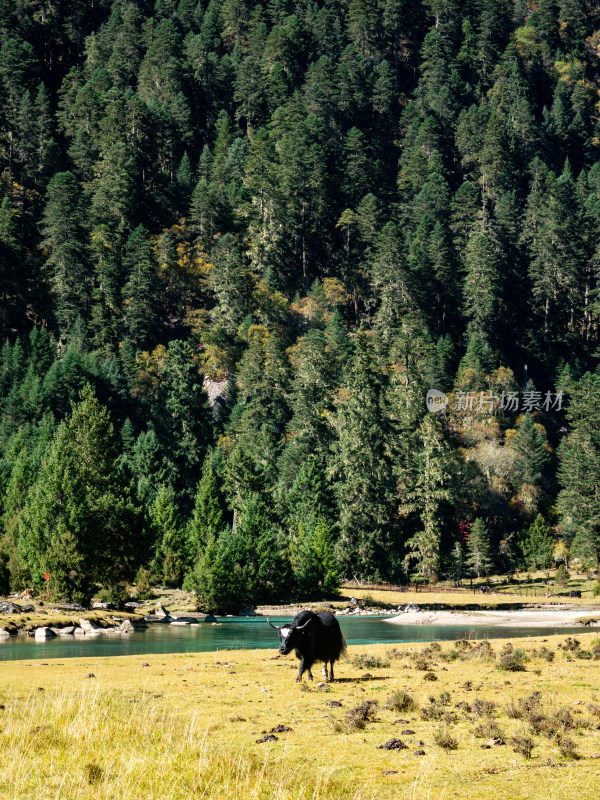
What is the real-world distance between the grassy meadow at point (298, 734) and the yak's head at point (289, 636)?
100 cm

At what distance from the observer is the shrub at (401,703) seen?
18516 mm

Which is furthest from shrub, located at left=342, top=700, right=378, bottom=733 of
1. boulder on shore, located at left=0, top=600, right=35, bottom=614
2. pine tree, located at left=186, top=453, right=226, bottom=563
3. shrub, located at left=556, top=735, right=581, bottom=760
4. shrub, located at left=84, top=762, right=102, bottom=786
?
pine tree, located at left=186, top=453, right=226, bottom=563

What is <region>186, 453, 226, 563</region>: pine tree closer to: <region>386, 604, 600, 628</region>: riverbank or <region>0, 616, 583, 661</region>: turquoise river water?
<region>0, 616, 583, 661</region>: turquoise river water

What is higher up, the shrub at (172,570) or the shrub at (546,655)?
the shrub at (172,570)

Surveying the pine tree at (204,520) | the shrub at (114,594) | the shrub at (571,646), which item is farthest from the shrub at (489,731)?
the pine tree at (204,520)

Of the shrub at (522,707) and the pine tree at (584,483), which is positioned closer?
the shrub at (522,707)

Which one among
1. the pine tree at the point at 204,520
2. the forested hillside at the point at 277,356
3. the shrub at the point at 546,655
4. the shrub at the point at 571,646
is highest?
the forested hillside at the point at 277,356

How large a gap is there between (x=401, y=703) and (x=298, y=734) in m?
3.60

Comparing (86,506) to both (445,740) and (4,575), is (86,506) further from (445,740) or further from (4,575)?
(445,740)

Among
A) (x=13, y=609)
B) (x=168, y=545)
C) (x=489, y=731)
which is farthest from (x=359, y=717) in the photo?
(x=168, y=545)

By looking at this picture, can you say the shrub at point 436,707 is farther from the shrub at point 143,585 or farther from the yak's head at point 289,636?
the shrub at point 143,585

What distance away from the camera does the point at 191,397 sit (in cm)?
12162

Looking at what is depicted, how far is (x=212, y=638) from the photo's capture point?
147ft

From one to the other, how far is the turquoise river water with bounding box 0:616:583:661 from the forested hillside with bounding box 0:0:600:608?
9394 mm
